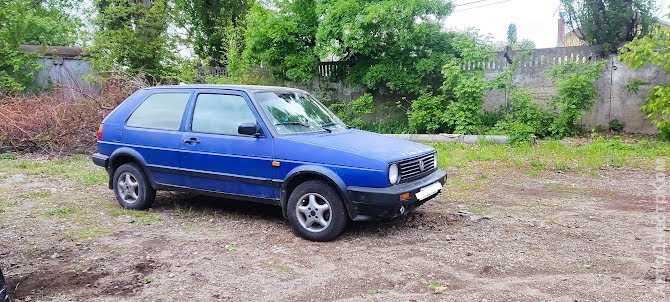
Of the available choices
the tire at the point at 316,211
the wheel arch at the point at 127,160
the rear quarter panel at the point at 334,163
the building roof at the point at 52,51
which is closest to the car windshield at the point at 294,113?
the rear quarter panel at the point at 334,163

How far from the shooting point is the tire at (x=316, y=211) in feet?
16.1

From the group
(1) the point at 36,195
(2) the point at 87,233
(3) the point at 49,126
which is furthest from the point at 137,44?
(2) the point at 87,233

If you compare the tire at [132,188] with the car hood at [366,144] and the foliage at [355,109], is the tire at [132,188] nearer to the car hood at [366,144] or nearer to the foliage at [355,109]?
the car hood at [366,144]

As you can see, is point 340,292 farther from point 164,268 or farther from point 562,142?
point 562,142

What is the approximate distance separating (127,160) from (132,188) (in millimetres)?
364

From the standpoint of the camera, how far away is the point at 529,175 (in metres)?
8.12

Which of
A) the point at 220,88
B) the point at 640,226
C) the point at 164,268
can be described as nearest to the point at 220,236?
the point at 164,268

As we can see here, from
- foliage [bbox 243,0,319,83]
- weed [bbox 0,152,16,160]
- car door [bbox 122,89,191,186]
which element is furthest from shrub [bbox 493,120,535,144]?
weed [bbox 0,152,16,160]

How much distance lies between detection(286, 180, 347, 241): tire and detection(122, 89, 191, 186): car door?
5.28 ft

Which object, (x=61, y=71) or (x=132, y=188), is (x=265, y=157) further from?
(x=61, y=71)

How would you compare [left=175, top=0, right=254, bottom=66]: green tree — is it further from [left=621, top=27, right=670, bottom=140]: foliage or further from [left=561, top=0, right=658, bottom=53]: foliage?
[left=621, top=27, right=670, bottom=140]: foliage

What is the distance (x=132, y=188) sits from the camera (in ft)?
20.7

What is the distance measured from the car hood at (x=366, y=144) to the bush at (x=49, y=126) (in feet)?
25.7

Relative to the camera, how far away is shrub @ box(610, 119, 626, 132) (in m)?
11.1
